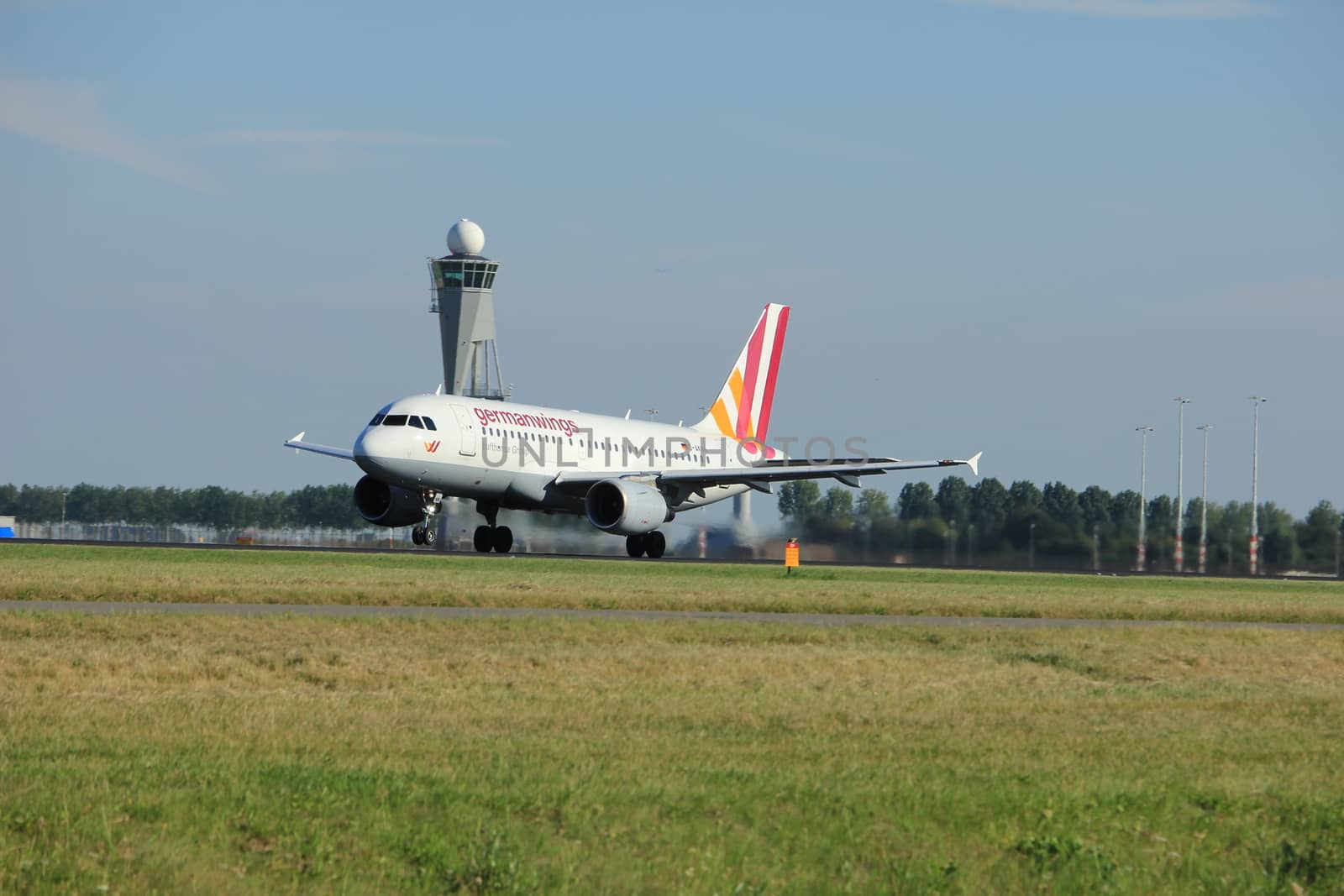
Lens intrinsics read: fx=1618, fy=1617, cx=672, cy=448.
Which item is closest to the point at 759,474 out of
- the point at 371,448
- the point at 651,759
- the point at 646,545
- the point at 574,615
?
the point at 646,545

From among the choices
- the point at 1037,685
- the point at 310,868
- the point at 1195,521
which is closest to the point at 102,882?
the point at 310,868

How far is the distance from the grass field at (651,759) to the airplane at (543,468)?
2170 cm

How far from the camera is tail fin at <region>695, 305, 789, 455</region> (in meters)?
62.6

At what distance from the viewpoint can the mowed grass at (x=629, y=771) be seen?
10430 mm

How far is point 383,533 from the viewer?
74688 millimetres

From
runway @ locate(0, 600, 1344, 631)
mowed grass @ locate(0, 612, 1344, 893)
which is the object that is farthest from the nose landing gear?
mowed grass @ locate(0, 612, 1344, 893)

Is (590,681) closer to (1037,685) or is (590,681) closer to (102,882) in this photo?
(1037,685)

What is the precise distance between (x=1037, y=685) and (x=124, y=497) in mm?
111350

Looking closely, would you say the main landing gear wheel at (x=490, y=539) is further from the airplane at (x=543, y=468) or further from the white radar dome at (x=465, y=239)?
the white radar dome at (x=465, y=239)

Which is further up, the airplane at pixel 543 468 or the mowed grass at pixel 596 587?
the airplane at pixel 543 468

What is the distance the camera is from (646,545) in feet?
175

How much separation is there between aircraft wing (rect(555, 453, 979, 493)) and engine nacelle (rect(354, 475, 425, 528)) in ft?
14.7

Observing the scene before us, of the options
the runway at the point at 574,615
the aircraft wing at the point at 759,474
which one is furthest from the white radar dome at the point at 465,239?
the runway at the point at 574,615

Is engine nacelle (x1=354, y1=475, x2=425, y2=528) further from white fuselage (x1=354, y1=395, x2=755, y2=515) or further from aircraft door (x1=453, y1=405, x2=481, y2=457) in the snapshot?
aircraft door (x1=453, y1=405, x2=481, y2=457)
